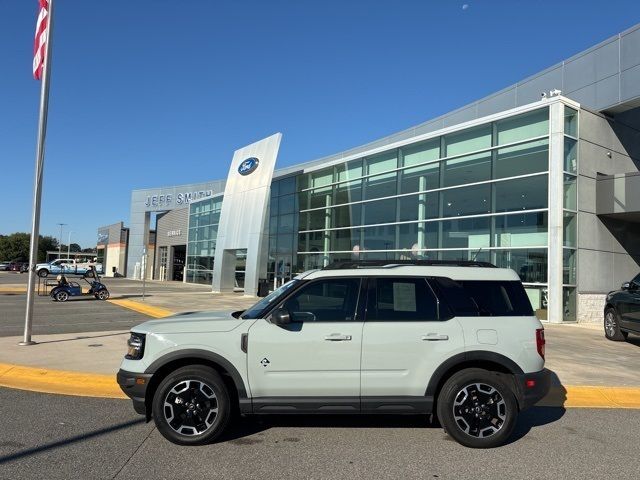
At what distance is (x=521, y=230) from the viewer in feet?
60.4

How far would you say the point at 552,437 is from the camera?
17.3 ft

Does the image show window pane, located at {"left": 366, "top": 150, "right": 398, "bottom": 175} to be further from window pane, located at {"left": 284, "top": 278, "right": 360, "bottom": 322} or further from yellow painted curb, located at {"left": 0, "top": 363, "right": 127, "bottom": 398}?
window pane, located at {"left": 284, "top": 278, "right": 360, "bottom": 322}

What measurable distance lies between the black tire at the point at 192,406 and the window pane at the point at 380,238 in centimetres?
1929

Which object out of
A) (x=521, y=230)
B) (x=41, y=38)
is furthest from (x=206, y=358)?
(x=521, y=230)

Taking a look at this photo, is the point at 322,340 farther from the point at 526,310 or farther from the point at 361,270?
the point at 526,310

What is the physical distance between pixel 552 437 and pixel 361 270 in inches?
104

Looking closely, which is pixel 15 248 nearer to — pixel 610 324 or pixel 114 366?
pixel 114 366

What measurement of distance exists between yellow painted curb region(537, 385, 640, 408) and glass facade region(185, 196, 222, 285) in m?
36.7

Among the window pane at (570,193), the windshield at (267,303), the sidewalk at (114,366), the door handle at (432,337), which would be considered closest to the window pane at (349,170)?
the window pane at (570,193)

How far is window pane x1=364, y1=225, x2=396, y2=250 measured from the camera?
23.8 m

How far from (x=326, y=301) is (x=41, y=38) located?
888 cm

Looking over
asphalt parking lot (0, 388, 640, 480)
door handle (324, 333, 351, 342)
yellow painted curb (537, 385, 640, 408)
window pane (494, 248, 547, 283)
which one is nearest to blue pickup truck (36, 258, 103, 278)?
window pane (494, 248, 547, 283)

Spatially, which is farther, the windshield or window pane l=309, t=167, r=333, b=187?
window pane l=309, t=167, r=333, b=187

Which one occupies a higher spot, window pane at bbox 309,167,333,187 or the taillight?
window pane at bbox 309,167,333,187
